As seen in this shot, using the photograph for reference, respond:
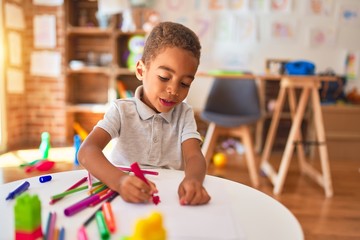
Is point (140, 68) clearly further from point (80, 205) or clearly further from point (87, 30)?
point (87, 30)

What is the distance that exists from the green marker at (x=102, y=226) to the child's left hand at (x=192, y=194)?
15 cm

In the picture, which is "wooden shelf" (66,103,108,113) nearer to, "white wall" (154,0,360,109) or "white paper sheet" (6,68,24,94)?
"white paper sheet" (6,68,24,94)

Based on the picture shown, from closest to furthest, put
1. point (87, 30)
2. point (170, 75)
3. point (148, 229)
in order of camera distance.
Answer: point (148, 229) < point (170, 75) < point (87, 30)

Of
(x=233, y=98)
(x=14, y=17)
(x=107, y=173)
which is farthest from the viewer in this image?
(x=14, y=17)

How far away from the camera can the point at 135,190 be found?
572mm

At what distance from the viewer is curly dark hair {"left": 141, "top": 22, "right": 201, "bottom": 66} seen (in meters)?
0.78

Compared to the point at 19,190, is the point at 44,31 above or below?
above

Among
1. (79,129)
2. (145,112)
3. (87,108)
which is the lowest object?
(79,129)

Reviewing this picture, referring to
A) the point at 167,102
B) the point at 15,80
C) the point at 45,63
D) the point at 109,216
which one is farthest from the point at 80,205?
the point at 45,63

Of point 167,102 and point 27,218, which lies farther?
point 167,102

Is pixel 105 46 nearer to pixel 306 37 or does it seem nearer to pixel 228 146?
pixel 228 146

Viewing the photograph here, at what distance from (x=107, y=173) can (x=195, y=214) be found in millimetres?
203

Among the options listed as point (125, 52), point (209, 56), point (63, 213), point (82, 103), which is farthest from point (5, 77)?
point (63, 213)

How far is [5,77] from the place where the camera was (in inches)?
111
